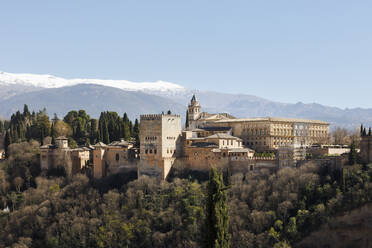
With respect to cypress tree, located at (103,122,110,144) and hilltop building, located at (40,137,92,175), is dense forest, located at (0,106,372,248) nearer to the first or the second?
hilltop building, located at (40,137,92,175)

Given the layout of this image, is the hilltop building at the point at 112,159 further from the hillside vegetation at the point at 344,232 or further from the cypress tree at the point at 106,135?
the hillside vegetation at the point at 344,232

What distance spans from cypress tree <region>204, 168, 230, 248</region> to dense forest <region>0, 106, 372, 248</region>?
5.50m

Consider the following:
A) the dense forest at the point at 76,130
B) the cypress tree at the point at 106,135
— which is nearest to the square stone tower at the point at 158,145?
the dense forest at the point at 76,130

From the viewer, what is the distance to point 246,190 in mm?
53281

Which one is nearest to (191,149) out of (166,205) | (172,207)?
(166,205)

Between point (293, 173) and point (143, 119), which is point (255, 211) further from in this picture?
point (143, 119)

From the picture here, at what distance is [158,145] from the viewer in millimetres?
59625

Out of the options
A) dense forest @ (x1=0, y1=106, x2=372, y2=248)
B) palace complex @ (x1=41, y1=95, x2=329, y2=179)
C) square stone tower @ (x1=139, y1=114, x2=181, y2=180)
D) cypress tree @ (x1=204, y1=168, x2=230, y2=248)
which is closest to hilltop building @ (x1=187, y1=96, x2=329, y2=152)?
palace complex @ (x1=41, y1=95, x2=329, y2=179)

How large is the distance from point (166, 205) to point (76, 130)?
2735cm

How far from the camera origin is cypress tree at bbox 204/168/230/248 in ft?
116

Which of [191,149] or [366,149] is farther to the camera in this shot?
[191,149]

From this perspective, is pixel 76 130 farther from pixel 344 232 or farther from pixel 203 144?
pixel 344 232

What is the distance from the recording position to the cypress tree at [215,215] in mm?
35341

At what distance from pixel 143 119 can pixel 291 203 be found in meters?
19.9
